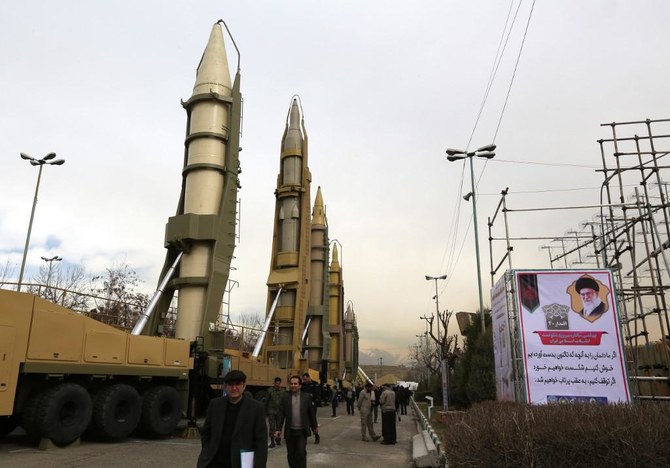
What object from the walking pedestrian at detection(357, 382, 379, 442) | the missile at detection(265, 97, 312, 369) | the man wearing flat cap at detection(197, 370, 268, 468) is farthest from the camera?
the missile at detection(265, 97, 312, 369)

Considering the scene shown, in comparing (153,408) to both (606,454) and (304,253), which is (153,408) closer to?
(606,454)

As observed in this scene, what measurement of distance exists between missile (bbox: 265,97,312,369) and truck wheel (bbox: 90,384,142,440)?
1072 centimetres

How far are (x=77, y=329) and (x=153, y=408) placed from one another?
266cm

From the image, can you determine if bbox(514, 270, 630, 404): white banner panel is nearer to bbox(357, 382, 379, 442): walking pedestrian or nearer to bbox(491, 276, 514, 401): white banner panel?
bbox(491, 276, 514, 401): white banner panel

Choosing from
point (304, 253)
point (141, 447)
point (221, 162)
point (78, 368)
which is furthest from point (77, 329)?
point (304, 253)

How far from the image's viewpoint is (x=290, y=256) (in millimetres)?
23109

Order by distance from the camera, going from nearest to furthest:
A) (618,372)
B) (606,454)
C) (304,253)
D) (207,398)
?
(606,454) → (618,372) → (207,398) → (304,253)

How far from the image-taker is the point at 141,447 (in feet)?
33.0

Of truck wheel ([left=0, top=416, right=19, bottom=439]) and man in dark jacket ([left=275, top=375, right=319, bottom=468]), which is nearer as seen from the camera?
man in dark jacket ([left=275, top=375, right=319, bottom=468])

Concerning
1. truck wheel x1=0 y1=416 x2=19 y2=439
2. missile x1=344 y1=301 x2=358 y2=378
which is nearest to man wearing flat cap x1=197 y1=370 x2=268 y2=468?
truck wheel x1=0 y1=416 x2=19 y2=439

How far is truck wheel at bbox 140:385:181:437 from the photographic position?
37.1ft

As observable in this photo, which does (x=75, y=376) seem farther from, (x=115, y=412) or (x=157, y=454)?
(x=157, y=454)

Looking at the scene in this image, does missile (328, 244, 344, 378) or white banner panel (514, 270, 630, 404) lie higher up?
missile (328, 244, 344, 378)

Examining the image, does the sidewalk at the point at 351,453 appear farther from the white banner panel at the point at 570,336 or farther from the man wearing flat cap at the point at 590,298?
the man wearing flat cap at the point at 590,298
